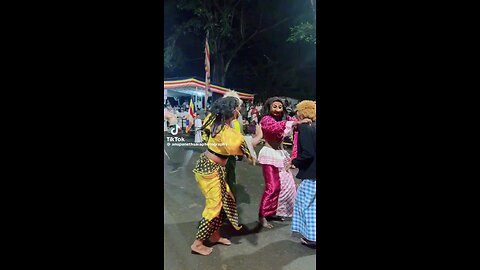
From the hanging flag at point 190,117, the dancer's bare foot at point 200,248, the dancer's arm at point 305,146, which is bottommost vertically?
the dancer's bare foot at point 200,248

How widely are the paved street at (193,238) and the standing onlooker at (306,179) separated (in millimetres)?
135

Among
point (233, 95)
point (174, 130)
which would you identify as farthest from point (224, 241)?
point (233, 95)

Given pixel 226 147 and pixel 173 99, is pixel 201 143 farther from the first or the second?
pixel 173 99

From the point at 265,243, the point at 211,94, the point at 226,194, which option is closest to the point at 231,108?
the point at 211,94

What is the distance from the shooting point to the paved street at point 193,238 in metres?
2.61

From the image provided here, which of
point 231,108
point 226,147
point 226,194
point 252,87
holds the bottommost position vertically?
point 226,194

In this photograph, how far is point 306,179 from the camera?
308 cm

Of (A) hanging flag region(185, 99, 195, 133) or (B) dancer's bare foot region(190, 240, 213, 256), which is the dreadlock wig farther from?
(B) dancer's bare foot region(190, 240, 213, 256)

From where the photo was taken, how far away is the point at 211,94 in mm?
2850

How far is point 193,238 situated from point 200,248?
11cm

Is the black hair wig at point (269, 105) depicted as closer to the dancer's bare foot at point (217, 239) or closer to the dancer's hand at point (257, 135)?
the dancer's hand at point (257, 135)

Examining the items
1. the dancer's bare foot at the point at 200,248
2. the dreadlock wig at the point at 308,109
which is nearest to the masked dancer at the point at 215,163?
the dancer's bare foot at the point at 200,248

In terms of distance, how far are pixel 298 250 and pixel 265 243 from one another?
0.29 m

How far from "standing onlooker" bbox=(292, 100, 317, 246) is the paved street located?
135 millimetres
